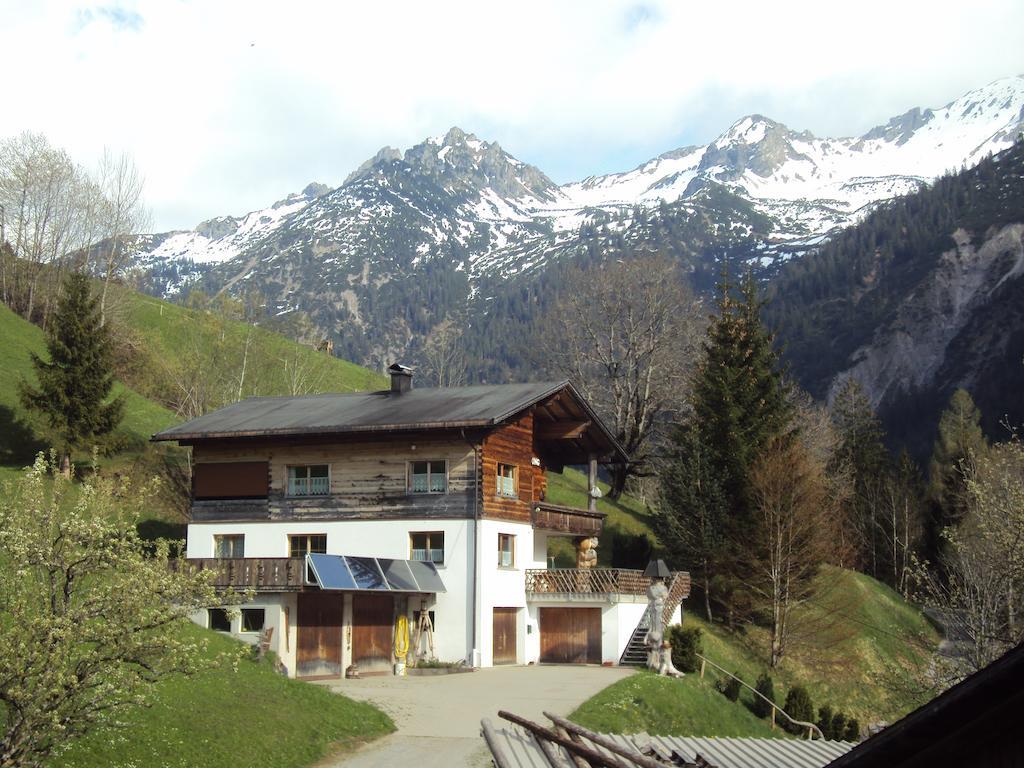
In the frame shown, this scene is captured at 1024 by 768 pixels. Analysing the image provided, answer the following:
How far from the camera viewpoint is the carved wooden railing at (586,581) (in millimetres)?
40031

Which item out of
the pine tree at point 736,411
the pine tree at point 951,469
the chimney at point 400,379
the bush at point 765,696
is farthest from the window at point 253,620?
the pine tree at point 951,469

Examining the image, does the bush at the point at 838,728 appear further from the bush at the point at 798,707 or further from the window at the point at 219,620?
the window at the point at 219,620

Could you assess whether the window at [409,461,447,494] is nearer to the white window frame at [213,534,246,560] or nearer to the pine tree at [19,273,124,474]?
the white window frame at [213,534,246,560]

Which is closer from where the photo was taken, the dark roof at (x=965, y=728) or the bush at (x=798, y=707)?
the dark roof at (x=965, y=728)

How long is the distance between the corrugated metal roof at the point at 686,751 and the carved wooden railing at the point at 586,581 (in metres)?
22.7

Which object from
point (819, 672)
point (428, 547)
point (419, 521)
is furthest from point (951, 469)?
point (419, 521)

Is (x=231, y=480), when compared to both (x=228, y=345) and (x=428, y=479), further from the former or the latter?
(x=228, y=345)

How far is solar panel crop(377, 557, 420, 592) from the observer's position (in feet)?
117

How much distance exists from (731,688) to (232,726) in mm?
19390

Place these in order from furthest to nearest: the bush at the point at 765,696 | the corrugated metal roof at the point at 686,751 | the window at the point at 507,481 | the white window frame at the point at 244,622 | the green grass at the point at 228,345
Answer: the green grass at the point at 228,345, the window at the point at 507,481, the bush at the point at 765,696, the white window frame at the point at 244,622, the corrugated metal roof at the point at 686,751

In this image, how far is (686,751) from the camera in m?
14.0

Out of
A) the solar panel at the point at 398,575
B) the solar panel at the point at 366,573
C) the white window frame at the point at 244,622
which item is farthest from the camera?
the solar panel at the point at 398,575

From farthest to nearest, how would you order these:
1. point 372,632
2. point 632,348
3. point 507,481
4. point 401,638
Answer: point 632,348, point 507,481, point 401,638, point 372,632

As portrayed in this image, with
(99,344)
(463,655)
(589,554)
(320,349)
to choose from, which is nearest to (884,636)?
(589,554)
